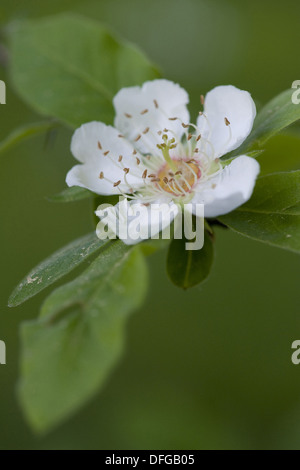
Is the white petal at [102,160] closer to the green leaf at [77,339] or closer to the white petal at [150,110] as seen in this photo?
the white petal at [150,110]

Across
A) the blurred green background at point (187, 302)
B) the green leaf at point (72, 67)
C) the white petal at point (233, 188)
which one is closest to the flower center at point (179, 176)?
the white petal at point (233, 188)

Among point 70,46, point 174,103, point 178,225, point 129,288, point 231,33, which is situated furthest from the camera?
point 231,33

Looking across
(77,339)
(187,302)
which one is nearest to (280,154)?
(77,339)

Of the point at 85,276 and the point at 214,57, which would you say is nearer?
the point at 85,276

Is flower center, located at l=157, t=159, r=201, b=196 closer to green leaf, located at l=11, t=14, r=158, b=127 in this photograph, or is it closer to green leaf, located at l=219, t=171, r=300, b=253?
green leaf, located at l=219, t=171, r=300, b=253

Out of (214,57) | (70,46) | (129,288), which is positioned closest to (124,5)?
(214,57)

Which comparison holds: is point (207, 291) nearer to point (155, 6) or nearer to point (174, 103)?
point (155, 6)

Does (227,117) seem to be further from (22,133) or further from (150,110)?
(22,133)
